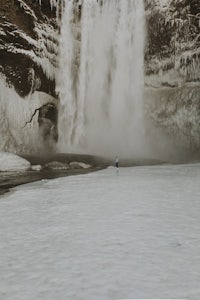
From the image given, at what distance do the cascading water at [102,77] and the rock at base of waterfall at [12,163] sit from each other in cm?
779

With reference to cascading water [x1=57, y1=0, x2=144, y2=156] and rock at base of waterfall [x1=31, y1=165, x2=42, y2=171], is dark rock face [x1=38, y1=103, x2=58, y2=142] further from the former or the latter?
rock at base of waterfall [x1=31, y1=165, x2=42, y2=171]

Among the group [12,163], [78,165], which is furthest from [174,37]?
[12,163]

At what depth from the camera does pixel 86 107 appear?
2648 cm

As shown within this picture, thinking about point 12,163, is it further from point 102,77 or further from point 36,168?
point 102,77

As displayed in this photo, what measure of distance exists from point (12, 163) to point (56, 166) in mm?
2103

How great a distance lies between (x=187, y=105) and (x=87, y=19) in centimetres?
927

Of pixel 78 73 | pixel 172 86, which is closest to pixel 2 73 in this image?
pixel 78 73

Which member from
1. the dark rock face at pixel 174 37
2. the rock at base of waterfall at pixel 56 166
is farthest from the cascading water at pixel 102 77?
the rock at base of waterfall at pixel 56 166

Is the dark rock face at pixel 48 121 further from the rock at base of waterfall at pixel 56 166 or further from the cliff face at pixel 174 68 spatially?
the cliff face at pixel 174 68

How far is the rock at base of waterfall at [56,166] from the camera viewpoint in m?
17.7

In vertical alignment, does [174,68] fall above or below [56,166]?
above

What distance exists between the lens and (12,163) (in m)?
17.2

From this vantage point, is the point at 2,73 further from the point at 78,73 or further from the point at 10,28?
the point at 78,73

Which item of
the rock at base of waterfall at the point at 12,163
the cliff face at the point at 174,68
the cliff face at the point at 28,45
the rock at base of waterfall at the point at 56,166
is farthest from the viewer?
the cliff face at the point at 174,68
